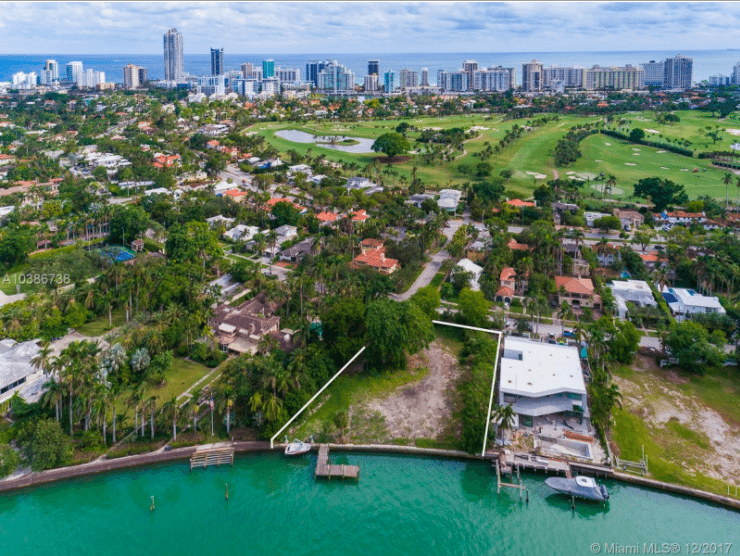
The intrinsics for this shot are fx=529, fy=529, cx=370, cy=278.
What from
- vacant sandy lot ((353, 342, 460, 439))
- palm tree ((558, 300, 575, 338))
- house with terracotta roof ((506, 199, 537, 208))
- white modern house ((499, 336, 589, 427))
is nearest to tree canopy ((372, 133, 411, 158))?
house with terracotta roof ((506, 199, 537, 208))

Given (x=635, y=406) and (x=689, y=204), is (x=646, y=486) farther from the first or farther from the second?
(x=689, y=204)

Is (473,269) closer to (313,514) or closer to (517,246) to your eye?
(517,246)

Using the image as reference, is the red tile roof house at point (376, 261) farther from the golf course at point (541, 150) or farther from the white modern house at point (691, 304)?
the golf course at point (541, 150)

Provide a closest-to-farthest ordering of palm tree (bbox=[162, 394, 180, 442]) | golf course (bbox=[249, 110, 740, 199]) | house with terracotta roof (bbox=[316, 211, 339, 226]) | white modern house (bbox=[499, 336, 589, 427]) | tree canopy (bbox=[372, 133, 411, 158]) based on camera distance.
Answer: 1. palm tree (bbox=[162, 394, 180, 442])
2. white modern house (bbox=[499, 336, 589, 427])
3. house with terracotta roof (bbox=[316, 211, 339, 226])
4. golf course (bbox=[249, 110, 740, 199])
5. tree canopy (bbox=[372, 133, 411, 158])

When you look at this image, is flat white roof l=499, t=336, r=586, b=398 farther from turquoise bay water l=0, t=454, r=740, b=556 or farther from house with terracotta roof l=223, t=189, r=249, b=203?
house with terracotta roof l=223, t=189, r=249, b=203

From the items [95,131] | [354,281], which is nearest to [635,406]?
[354,281]

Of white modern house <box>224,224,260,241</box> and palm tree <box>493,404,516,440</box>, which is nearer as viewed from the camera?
palm tree <box>493,404,516,440</box>
